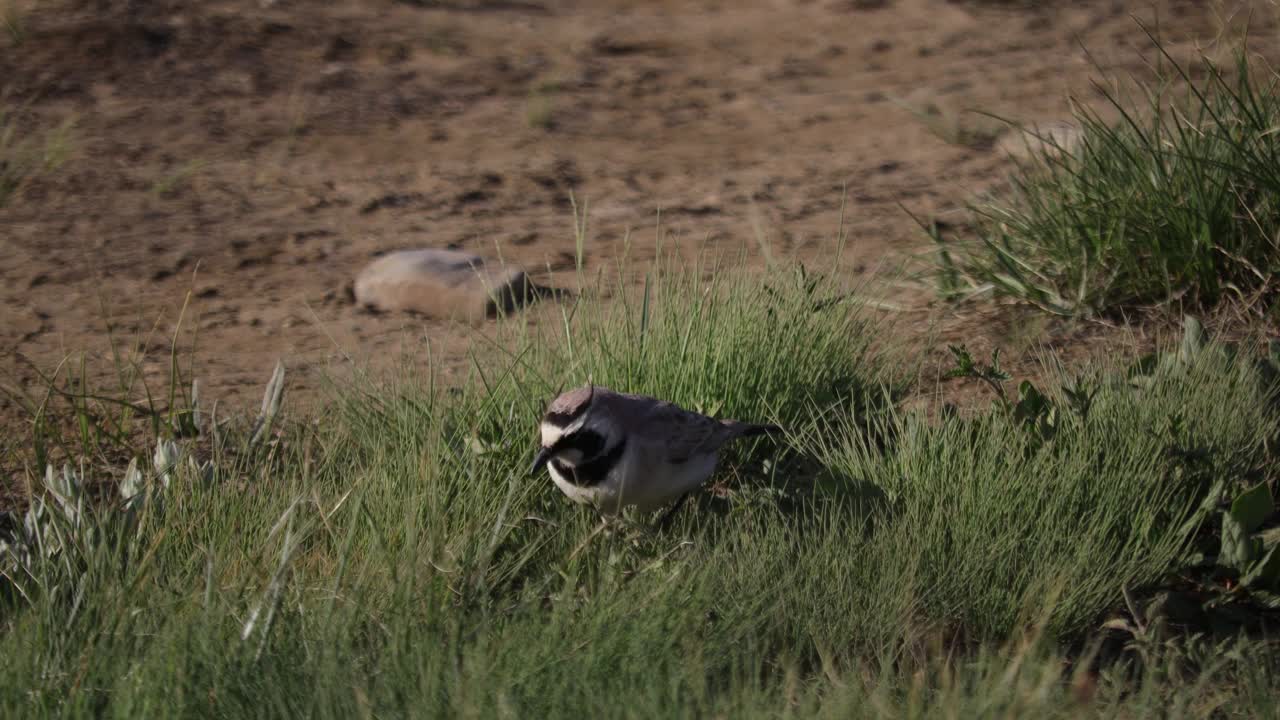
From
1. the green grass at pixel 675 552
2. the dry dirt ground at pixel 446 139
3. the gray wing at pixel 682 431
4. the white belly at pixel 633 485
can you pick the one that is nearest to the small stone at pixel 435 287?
the dry dirt ground at pixel 446 139

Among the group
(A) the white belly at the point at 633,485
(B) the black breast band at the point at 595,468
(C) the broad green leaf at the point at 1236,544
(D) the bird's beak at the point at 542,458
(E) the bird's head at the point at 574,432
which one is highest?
(E) the bird's head at the point at 574,432

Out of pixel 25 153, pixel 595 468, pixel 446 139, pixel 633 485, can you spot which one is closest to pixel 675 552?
pixel 633 485

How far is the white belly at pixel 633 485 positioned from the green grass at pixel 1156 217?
2262 millimetres

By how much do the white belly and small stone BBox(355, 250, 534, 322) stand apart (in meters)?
2.41

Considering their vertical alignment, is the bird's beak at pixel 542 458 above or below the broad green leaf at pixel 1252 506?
above

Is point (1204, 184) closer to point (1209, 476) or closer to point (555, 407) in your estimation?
point (1209, 476)

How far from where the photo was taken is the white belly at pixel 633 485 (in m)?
3.83

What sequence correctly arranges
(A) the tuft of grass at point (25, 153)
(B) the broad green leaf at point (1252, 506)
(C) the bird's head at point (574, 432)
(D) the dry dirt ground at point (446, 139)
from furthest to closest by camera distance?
1. (A) the tuft of grass at point (25, 153)
2. (D) the dry dirt ground at point (446, 139)
3. (B) the broad green leaf at point (1252, 506)
4. (C) the bird's head at point (574, 432)

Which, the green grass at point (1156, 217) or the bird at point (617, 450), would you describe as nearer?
the bird at point (617, 450)

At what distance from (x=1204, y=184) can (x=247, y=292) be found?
441 centimetres

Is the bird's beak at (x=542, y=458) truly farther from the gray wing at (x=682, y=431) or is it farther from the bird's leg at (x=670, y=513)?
the bird's leg at (x=670, y=513)

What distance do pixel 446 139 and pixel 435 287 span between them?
2.67 meters

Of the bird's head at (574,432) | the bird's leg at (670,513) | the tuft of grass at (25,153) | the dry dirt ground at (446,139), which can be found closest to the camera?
the bird's head at (574,432)

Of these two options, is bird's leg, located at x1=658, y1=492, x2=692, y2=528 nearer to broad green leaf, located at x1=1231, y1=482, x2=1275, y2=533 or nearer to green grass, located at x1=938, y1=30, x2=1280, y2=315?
broad green leaf, located at x1=1231, y1=482, x2=1275, y2=533
